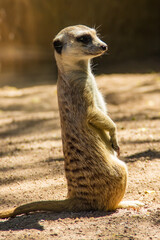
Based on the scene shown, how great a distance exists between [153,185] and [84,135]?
85cm

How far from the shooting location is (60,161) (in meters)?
3.60

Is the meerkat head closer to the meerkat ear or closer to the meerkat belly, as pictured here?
the meerkat ear

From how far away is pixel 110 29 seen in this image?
9547 millimetres

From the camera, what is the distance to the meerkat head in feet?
8.66

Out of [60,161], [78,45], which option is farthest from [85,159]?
[60,161]

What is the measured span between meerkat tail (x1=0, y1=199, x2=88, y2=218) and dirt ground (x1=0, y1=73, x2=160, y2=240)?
1.8 inches

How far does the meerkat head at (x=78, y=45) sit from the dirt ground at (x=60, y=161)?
1130 mm

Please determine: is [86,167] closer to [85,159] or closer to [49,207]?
[85,159]

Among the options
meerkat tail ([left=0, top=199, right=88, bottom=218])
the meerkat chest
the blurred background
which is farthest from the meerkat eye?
the blurred background

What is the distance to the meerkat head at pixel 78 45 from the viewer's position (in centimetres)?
264

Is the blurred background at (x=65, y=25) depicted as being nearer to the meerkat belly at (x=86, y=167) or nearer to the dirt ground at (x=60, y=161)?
the dirt ground at (x=60, y=161)

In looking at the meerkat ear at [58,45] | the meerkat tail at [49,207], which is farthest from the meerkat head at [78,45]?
the meerkat tail at [49,207]

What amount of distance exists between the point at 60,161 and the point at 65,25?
258 inches

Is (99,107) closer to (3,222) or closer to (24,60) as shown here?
(3,222)
